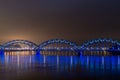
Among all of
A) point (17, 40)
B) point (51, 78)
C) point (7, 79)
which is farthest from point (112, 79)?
point (17, 40)

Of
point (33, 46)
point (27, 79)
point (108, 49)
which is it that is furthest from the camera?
point (33, 46)

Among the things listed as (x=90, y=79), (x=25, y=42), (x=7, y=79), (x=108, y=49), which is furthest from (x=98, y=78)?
(x=25, y=42)

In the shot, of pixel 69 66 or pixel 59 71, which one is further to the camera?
pixel 69 66

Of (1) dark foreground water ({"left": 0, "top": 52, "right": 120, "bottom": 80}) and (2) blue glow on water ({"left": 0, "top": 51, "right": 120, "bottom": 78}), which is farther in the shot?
(2) blue glow on water ({"left": 0, "top": 51, "right": 120, "bottom": 78})

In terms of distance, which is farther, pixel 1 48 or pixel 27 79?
pixel 1 48

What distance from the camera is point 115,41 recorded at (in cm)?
11906

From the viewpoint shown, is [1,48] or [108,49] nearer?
[108,49]

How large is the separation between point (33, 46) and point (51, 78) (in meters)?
90.6

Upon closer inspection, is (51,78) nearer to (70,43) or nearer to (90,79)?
(90,79)

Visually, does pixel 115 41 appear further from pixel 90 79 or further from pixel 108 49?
pixel 90 79

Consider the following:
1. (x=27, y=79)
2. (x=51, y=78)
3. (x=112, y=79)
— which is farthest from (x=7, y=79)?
(x=112, y=79)

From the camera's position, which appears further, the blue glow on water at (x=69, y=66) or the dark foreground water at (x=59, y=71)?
the blue glow on water at (x=69, y=66)

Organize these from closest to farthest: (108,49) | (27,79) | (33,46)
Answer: (27,79) → (108,49) → (33,46)

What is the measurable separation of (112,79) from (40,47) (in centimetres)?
8990
